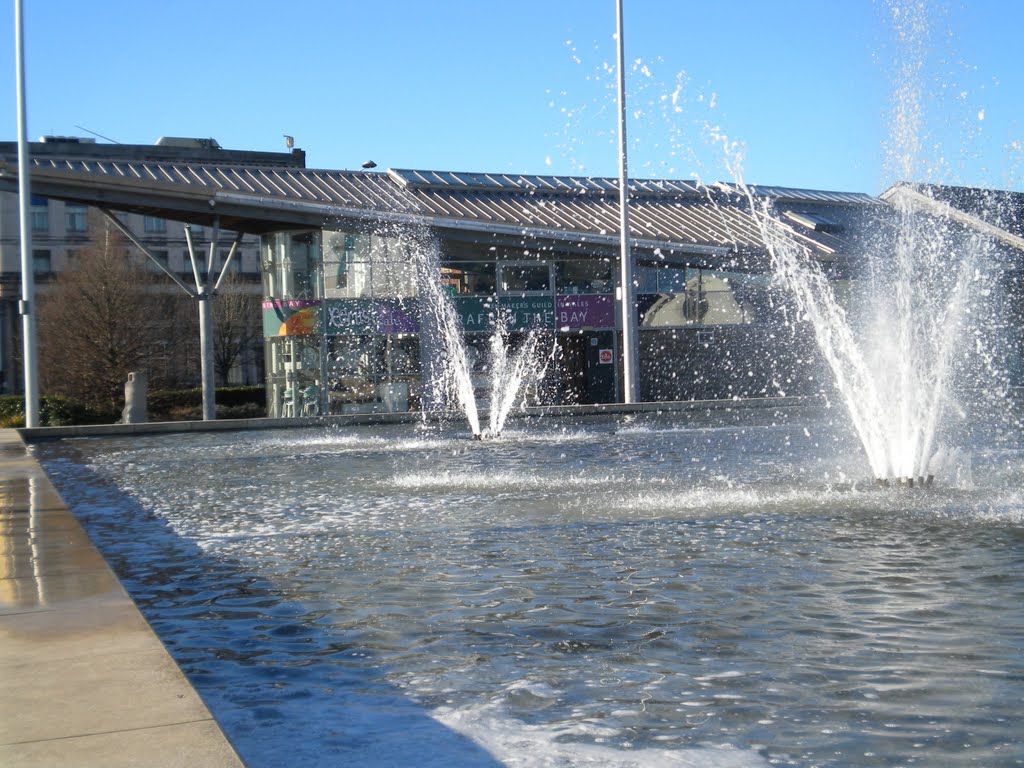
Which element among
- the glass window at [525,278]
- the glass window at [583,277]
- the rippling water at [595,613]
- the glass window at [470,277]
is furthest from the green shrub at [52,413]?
the rippling water at [595,613]

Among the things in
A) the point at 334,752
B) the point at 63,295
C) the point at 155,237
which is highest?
the point at 155,237

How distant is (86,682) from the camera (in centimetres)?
475

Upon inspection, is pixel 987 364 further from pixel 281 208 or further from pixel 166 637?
pixel 166 637

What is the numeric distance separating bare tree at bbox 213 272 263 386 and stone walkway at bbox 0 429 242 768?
161 feet

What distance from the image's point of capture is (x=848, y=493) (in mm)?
11812

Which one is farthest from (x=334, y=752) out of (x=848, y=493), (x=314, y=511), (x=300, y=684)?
(x=848, y=493)

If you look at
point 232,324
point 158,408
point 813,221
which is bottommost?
point 158,408

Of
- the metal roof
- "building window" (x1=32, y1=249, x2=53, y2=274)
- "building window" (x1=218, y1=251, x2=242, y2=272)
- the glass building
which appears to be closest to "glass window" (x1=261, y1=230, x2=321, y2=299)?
the glass building

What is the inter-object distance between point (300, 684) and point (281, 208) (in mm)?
26323

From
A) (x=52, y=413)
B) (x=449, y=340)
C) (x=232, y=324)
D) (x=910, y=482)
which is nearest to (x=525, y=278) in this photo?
(x=449, y=340)

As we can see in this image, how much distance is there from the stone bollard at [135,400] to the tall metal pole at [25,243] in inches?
97.6

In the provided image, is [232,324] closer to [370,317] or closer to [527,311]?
[370,317]

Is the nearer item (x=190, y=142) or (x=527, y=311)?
(x=527, y=311)

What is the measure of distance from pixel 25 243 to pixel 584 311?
15.7 meters
